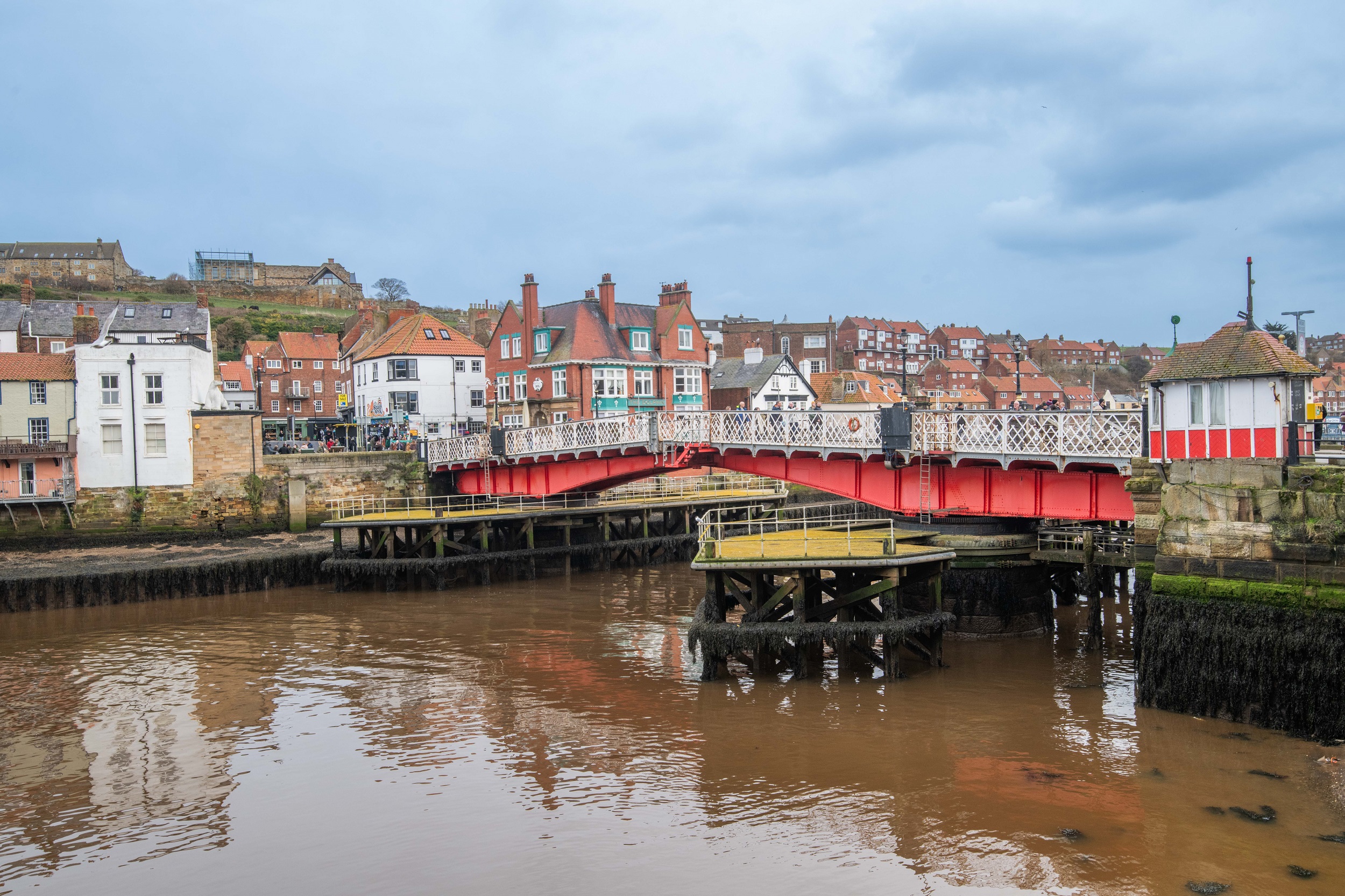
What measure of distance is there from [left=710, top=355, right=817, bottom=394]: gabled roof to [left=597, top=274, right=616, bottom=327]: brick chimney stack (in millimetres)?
14586

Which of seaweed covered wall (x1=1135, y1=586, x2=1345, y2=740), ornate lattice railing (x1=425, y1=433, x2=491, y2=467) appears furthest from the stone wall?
seaweed covered wall (x1=1135, y1=586, x2=1345, y2=740)

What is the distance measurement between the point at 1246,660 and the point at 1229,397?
4882 mm

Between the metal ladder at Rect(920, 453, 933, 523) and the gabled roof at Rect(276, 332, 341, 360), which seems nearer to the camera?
the metal ladder at Rect(920, 453, 933, 523)

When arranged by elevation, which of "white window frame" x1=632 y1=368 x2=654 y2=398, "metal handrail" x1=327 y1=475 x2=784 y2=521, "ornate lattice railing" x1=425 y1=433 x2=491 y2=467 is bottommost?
"metal handrail" x1=327 y1=475 x2=784 y2=521

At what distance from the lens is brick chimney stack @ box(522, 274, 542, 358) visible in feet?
173

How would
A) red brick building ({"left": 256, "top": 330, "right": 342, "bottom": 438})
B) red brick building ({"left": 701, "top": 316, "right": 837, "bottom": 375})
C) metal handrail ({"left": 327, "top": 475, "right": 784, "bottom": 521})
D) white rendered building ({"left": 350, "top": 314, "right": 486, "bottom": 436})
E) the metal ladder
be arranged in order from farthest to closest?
red brick building ({"left": 701, "top": 316, "right": 837, "bottom": 375}) < red brick building ({"left": 256, "top": 330, "right": 342, "bottom": 438}) < white rendered building ({"left": 350, "top": 314, "right": 486, "bottom": 436}) < metal handrail ({"left": 327, "top": 475, "right": 784, "bottom": 521}) < the metal ladder

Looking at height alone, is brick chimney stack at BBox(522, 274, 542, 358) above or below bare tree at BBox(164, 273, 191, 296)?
below

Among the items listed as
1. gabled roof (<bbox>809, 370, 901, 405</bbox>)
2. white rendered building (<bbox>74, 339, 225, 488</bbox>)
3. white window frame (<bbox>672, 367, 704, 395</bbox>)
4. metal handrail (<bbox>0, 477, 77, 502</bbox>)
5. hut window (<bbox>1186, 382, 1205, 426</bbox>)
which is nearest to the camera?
hut window (<bbox>1186, 382, 1205, 426</bbox>)

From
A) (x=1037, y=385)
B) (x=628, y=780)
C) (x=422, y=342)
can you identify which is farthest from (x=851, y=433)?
(x=1037, y=385)

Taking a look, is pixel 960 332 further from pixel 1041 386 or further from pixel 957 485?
pixel 957 485

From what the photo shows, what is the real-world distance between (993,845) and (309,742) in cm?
1226

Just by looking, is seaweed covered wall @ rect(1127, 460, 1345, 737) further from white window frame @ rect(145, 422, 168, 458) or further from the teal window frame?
the teal window frame

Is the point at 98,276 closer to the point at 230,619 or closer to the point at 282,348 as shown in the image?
the point at 282,348

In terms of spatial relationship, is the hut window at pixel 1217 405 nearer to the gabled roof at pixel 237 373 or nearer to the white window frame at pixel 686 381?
the white window frame at pixel 686 381
